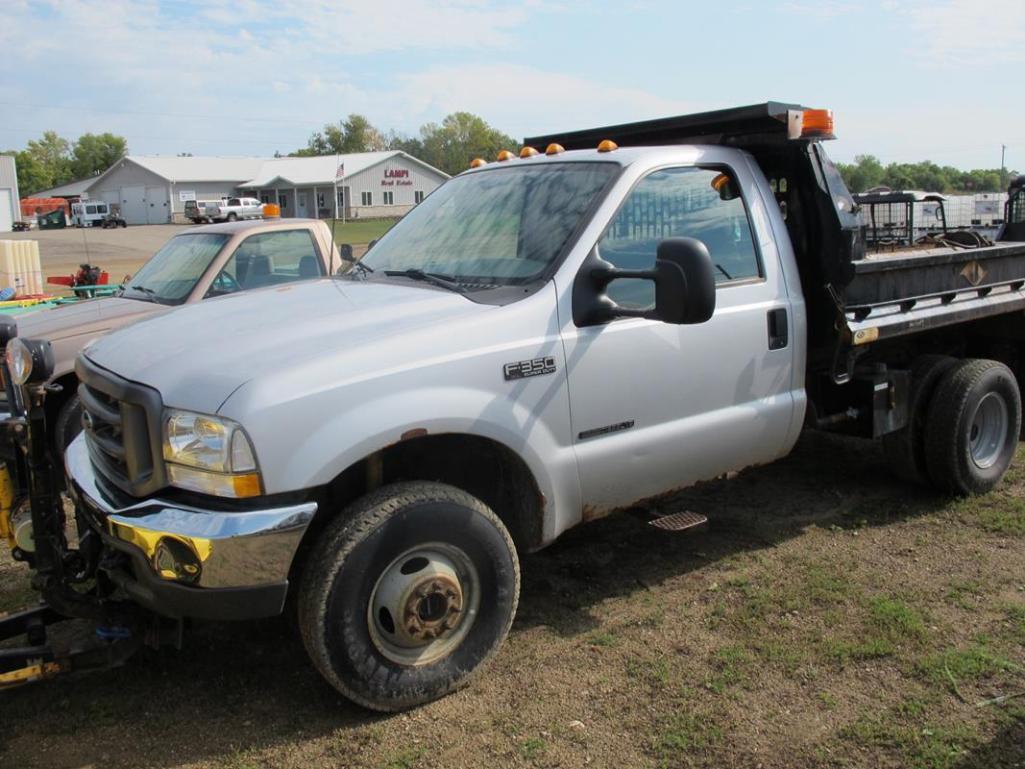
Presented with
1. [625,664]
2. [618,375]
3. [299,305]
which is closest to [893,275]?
[618,375]

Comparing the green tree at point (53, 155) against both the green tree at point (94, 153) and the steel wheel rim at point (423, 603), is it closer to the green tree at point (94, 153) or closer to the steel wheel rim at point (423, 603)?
the green tree at point (94, 153)

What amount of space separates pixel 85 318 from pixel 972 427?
5.96 metres

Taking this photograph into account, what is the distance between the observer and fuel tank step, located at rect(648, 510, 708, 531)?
4.37 m

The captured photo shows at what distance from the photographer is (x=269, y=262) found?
7.58 meters

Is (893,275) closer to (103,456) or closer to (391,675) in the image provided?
(391,675)

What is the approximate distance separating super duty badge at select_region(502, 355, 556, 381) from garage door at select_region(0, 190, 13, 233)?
67546 millimetres

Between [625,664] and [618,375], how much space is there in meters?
1.17

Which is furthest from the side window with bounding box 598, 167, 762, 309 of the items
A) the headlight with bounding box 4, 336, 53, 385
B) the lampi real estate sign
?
the lampi real estate sign

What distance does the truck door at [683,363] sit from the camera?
12.8ft

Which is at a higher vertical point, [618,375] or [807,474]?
[618,375]

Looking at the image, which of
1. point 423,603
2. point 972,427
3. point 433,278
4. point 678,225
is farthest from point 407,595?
point 972,427

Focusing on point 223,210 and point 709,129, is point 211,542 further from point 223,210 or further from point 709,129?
point 223,210

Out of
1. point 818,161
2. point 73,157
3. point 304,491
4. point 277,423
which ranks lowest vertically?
point 304,491

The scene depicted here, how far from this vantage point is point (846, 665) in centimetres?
376
